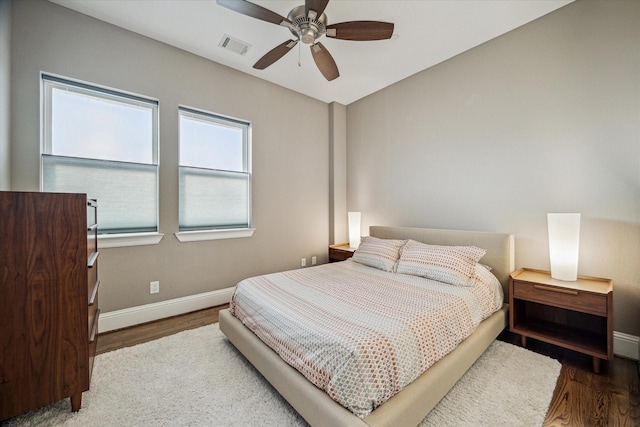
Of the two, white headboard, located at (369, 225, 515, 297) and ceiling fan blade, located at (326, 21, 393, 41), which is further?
white headboard, located at (369, 225, 515, 297)

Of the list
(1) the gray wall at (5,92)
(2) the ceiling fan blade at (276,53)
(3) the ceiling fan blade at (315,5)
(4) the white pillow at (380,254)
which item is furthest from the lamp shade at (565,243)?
(1) the gray wall at (5,92)

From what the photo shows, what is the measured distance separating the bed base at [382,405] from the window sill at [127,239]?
1462 mm

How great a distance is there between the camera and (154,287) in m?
2.74

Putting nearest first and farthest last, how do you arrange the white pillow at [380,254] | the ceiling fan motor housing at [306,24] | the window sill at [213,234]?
1. the ceiling fan motor housing at [306,24]
2. the white pillow at [380,254]
3. the window sill at [213,234]

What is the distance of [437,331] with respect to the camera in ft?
5.19

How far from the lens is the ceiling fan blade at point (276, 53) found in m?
2.19

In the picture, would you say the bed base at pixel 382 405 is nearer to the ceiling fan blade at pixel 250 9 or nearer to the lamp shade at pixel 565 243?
the lamp shade at pixel 565 243

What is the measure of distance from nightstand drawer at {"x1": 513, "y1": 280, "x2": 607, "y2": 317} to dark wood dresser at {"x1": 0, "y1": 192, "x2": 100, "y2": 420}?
123 inches

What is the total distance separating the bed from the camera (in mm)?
1196

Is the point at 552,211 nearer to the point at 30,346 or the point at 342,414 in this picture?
the point at 342,414

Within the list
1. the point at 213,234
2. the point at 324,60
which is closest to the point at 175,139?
the point at 213,234

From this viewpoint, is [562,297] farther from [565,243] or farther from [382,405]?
[382,405]

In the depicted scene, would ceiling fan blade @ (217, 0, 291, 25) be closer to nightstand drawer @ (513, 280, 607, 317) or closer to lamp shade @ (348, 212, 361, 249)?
lamp shade @ (348, 212, 361, 249)

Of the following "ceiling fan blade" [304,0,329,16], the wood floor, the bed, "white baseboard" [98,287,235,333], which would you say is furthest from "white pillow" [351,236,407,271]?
"ceiling fan blade" [304,0,329,16]
